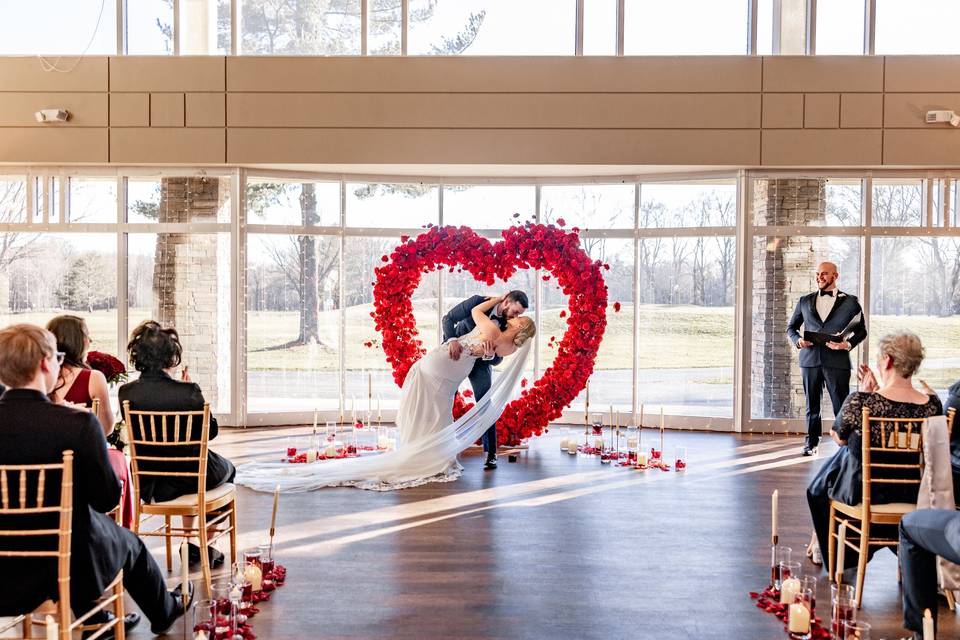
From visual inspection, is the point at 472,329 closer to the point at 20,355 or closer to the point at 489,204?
the point at 489,204

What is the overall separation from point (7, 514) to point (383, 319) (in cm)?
505

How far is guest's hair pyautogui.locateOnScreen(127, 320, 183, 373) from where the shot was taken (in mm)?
4043

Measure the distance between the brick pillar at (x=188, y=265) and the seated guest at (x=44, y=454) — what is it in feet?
20.0

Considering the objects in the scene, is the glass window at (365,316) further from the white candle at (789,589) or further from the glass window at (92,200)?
the white candle at (789,589)

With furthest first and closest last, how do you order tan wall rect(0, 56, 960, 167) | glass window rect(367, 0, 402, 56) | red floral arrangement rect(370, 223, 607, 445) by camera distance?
glass window rect(367, 0, 402, 56), tan wall rect(0, 56, 960, 167), red floral arrangement rect(370, 223, 607, 445)

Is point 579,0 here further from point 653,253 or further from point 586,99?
point 653,253

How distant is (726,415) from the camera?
352 inches

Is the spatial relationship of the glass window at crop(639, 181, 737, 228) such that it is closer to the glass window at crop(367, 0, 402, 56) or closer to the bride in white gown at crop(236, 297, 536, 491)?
the bride in white gown at crop(236, 297, 536, 491)

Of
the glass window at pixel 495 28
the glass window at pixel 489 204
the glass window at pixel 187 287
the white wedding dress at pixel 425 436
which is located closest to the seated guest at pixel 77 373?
the white wedding dress at pixel 425 436

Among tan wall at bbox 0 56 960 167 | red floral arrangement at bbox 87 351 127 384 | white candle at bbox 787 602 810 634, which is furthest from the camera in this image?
tan wall at bbox 0 56 960 167

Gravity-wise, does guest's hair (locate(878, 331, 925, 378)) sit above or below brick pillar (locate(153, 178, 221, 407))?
below

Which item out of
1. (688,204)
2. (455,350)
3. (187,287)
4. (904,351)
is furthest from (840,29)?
(187,287)

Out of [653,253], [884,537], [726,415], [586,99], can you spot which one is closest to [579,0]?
[586,99]

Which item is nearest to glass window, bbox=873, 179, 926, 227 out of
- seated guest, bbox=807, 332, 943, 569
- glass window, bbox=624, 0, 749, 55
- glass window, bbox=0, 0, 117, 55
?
glass window, bbox=624, 0, 749, 55
